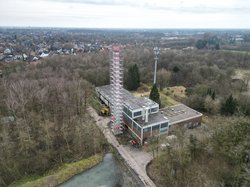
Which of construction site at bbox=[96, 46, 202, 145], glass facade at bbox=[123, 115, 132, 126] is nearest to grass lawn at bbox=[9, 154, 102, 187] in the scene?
construction site at bbox=[96, 46, 202, 145]

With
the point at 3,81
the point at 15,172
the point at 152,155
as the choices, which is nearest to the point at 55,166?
the point at 15,172

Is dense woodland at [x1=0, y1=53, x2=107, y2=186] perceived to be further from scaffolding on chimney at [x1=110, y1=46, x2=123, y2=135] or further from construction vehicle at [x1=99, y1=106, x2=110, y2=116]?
scaffolding on chimney at [x1=110, y1=46, x2=123, y2=135]

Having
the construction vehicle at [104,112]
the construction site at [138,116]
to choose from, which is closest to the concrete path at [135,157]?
the construction site at [138,116]

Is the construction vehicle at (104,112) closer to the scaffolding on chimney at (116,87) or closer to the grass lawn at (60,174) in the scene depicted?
the scaffolding on chimney at (116,87)

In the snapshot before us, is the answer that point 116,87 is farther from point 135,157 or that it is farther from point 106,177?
point 106,177

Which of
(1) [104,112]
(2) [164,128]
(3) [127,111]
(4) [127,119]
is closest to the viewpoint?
(2) [164,128]

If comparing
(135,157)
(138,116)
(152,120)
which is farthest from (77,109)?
(135,157)
